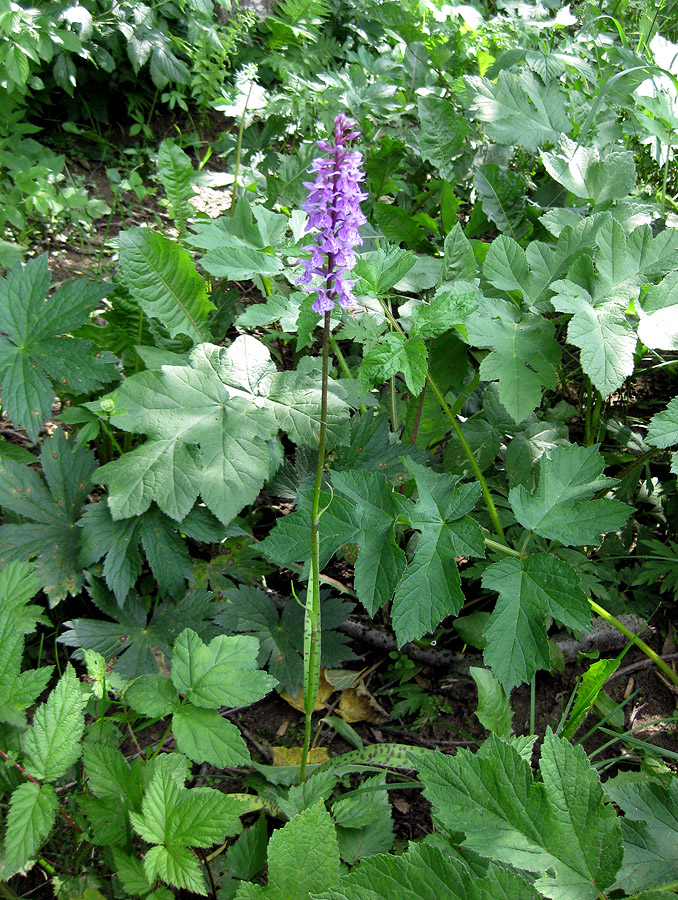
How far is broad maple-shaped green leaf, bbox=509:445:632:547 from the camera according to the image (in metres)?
1.55

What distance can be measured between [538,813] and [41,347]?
1.78 meters

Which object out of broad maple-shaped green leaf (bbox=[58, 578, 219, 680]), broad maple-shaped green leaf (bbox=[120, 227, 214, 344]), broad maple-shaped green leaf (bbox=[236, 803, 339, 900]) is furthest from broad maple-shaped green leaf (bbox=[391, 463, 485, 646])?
broad maple-shaped green leaf (bbox=[120, 227, 214, 344])

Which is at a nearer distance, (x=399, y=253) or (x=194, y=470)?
(x=399, y=253)

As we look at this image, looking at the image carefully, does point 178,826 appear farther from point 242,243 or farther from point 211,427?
point 242,243

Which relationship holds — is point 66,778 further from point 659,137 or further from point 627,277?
point 659,137

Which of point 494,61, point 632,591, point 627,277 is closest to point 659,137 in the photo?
point 627,277

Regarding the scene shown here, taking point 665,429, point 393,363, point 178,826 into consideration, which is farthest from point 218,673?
point 665,429

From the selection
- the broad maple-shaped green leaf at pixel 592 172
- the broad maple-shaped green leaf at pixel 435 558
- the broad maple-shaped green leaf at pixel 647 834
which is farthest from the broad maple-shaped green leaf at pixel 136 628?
the broad maple-shaped green leaf at pixel 592 172

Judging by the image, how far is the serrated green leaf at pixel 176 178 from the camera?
8.11 feet

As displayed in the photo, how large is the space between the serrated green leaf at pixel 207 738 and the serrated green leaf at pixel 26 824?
0.88ft

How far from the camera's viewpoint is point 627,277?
1866 mm

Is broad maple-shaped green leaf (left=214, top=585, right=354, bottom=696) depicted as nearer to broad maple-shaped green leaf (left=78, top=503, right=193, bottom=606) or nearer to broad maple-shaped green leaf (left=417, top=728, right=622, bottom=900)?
broad maple-shaped green leaf (left=78, top=503, right=193, bottom=606)

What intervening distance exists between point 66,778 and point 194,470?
839 millimetres

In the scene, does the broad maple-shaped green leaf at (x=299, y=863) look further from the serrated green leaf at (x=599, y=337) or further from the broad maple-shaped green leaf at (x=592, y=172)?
the broad maple-shaped green leaf at (x=592, y=172)
